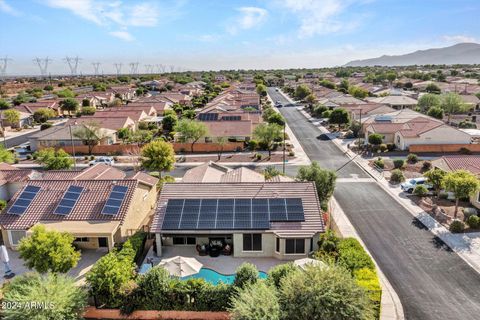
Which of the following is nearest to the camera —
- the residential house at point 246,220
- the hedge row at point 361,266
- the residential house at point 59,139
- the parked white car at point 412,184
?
the hedge row at point 361,266

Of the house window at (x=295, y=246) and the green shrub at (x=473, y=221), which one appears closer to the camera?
the house window at (x=295, y=246)

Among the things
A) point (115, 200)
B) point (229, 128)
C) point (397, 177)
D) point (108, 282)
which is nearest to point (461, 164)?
point (397, 177)

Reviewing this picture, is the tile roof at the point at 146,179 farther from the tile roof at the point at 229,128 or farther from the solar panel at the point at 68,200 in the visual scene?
the tile roof at the point at 229,128

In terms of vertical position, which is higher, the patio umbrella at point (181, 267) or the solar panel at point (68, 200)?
the solar panel at point (68, 200)

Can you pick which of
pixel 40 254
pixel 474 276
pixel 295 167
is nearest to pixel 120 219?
pixel 40 254

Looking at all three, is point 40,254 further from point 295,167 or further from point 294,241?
point 295,167

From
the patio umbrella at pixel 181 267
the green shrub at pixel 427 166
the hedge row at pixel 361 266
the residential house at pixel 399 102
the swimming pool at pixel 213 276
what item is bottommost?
the swimming pool at pixel 213 276

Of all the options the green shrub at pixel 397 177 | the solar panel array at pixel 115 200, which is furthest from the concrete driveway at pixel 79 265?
the green shrub at pixel 397 177
